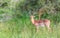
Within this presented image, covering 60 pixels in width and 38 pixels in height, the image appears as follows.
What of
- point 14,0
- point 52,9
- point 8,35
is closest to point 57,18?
point 52,9

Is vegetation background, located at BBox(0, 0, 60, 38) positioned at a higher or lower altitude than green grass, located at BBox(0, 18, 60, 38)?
higher

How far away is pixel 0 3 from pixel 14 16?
130 cm

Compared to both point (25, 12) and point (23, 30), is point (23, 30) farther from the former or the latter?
point (25, 12)

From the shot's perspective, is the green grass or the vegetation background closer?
the green grass

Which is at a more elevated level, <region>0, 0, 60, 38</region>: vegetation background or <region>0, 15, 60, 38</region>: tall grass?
<region>0, 0, 60, 38</region>: vegetation background

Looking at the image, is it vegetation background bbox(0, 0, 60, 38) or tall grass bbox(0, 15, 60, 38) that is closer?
tall grass bbox(0, 15, 60, 38)

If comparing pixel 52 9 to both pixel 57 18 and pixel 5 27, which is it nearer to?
pixel 57 18

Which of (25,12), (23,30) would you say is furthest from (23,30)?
(25,12)

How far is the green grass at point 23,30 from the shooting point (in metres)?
7.56

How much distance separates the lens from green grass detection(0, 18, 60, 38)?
24.8ft

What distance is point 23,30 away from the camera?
8203 millimetres

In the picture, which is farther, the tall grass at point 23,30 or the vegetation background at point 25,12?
the vegetation background at point 25,12

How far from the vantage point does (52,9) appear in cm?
1002

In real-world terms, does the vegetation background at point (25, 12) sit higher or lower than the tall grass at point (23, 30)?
higher
